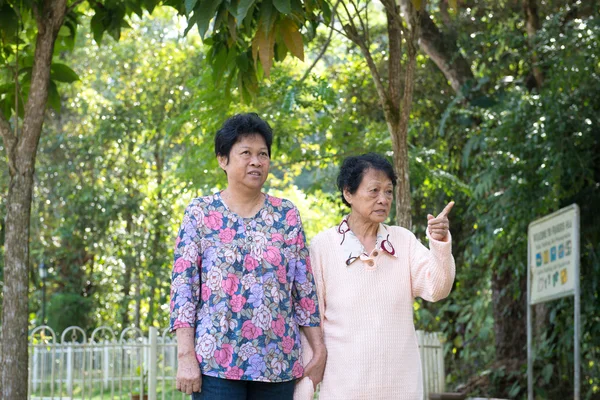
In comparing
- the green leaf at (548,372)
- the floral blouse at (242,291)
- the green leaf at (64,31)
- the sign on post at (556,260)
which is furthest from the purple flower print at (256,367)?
the green leaf at (548,372)

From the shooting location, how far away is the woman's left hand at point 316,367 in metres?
3.48

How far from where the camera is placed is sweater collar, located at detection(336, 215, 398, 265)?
358cm

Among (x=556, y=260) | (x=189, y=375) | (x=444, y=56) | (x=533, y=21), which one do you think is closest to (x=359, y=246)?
(x=189, y=375)

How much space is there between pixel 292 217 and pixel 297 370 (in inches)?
22.1

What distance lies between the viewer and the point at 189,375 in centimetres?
326

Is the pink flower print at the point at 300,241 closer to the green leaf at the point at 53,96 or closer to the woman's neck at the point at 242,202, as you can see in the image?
the woman's neck at the point at 242,202

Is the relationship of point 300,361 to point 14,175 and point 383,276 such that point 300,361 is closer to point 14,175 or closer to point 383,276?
point 383,276

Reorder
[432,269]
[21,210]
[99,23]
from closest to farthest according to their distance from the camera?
[432,269] < [21,210] < [99,23]

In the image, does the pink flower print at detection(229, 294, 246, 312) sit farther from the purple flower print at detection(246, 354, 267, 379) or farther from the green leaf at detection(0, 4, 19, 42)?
the green leaf at detection(0, 4, 19, 42)

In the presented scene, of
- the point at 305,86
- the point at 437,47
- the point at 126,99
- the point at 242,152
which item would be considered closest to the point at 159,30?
the point at 126,99

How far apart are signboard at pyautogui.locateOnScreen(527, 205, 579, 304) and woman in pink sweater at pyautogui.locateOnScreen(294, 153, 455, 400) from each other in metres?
3.31

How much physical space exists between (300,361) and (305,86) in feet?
19.4

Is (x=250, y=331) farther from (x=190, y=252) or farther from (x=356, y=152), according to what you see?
(x=356, y=152)

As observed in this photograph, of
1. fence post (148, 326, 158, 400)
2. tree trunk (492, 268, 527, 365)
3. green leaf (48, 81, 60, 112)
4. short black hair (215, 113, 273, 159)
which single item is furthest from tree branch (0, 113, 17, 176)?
tree trunk (492, 268, 527, 365)
